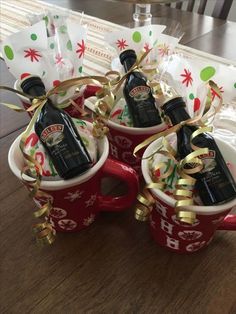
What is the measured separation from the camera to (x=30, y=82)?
375 millimetres

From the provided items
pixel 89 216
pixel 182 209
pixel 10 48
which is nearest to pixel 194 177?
pixel 182 209

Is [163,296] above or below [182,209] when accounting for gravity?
below

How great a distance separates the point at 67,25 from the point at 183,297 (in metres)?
0.39

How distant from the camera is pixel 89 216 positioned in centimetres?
41

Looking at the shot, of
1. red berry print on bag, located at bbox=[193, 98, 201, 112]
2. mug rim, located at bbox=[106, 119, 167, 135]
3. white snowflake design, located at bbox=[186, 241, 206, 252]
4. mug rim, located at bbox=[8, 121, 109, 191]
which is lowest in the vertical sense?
white snowflake design, located at bbox=[186, 241, 206, 252]

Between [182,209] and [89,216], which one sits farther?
[89,216]

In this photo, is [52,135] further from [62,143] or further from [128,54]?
[128,54]

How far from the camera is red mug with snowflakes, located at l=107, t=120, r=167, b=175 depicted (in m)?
0.41

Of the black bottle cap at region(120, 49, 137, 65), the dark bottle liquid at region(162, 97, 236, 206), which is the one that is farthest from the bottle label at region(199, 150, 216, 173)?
the black bottle cap at region(120, 49, 137, 65)

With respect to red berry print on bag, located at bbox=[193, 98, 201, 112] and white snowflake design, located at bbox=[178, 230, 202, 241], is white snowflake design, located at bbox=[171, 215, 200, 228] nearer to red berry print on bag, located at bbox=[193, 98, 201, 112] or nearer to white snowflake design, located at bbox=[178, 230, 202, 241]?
white snowflake design, located at bbox=[178, 230, 202, 241]

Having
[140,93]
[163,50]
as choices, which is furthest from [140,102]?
[163,50]

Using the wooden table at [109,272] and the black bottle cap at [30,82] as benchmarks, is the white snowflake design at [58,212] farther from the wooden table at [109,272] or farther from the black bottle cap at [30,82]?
the black bottle cap at [30,82]

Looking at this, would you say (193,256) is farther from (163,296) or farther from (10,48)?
(10,48)

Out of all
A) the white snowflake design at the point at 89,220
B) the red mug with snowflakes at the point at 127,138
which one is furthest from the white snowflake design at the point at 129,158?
the white snowflake design at the point at 89,220
